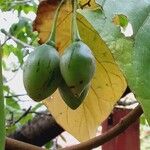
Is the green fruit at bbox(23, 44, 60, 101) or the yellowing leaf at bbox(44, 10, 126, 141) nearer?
the green fruit at bbox(23, 44, 60, 101)


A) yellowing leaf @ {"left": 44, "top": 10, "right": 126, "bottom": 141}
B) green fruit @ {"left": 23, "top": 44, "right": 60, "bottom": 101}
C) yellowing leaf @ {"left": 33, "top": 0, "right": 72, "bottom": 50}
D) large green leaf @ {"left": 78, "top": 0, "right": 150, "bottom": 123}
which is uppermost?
large green leaf @ {"left": 78, "top": 0, "right": 150, "bottom": 123}

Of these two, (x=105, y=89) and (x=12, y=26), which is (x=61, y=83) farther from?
(x=12, y=26)

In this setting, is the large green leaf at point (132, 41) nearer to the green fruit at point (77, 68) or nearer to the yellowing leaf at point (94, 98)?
the green fruit at point (77, 68)

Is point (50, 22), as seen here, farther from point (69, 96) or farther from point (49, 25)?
point (69, 96)

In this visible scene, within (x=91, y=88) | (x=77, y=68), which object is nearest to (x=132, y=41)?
(x=77, y=68)

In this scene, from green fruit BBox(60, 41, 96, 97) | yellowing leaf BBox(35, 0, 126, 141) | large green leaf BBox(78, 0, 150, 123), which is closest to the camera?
large green leaf BBox(78, 0, 150, 123)

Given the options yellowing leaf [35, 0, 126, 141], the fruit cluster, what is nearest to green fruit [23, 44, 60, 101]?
the fruit cluster

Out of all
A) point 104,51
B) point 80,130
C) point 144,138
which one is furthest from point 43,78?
point 144,138

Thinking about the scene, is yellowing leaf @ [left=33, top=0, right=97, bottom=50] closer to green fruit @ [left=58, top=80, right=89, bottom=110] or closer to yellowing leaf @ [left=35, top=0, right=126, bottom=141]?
yellowing leaf @ [left=35, top=0, right=126, bottom=141]
